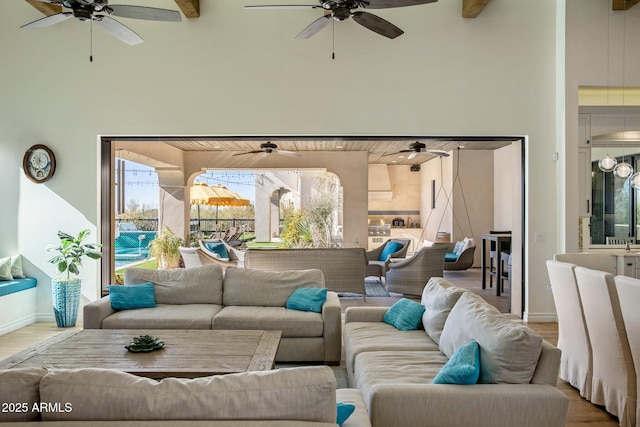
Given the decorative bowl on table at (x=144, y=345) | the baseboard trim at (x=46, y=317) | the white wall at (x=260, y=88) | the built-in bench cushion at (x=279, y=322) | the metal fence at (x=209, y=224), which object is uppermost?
the white wall at (x=260, y=88)

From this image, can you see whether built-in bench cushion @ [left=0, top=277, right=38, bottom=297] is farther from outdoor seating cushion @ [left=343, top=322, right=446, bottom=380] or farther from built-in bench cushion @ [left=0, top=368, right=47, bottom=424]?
built-in bench cushion @ [left=0, top=368, right=47, bottom=424]

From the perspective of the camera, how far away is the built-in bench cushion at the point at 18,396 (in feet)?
4.78

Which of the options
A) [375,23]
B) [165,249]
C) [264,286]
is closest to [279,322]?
[264,286]

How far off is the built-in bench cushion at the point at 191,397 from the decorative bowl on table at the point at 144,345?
1738mm

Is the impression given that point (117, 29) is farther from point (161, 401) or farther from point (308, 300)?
point (161, 401)

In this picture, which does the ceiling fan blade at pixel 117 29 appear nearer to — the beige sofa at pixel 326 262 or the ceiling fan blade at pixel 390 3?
the ceiling fan blade at pixel 390 3

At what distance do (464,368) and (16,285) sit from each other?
5.29m

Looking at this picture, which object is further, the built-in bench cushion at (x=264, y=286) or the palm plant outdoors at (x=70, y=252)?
the palm plant outdoors at (x=70, y=252)

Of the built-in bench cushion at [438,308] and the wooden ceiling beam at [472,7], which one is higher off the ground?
the wooden ceiling beam at [472,7]

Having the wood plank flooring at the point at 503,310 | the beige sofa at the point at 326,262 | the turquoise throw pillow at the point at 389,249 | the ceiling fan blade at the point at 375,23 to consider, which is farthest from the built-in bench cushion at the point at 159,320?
the turquoise throw pillow at the point at 389,249

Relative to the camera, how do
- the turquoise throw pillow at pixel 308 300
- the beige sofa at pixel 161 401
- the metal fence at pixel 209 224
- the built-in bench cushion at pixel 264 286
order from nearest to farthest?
the beige sofa at pixel 161 401, the turquoise throw pillow at pixel 308 300, the built-in bench cushion at pixel 264 286, the metal fence at pixel 209 224

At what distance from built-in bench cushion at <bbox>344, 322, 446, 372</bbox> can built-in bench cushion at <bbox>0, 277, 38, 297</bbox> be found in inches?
158

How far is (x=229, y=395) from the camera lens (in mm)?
1476

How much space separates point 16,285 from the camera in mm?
5488
